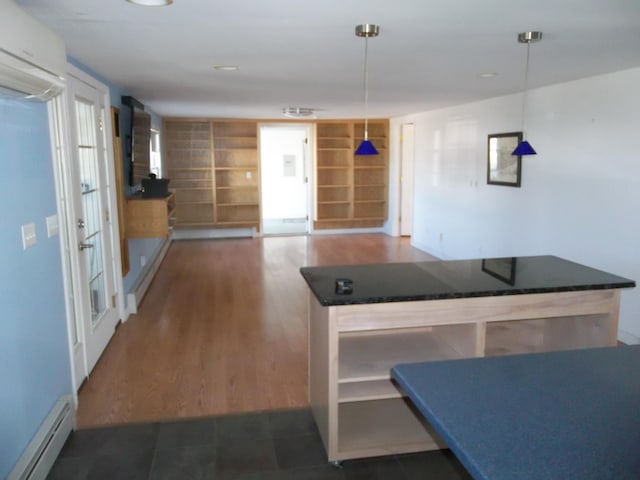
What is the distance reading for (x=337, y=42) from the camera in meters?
3.05

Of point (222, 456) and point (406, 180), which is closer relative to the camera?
point (222, 456)

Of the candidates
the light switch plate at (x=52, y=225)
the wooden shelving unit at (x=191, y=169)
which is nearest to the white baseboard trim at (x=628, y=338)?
the light switch plate at (x=52, y=225)

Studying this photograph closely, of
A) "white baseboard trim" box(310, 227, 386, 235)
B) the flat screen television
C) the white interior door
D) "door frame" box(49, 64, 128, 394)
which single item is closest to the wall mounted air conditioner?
"door frame" box(49, 64, 128, 394)

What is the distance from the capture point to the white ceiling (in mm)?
2375

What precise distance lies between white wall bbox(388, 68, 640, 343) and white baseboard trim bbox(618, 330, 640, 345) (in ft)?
0.05

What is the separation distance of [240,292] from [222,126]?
449 centimetres

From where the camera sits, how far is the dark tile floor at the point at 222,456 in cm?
245

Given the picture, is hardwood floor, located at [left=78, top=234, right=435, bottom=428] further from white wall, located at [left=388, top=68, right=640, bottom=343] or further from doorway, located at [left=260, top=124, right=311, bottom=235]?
doorway, located at [left=260, top=124, right=311, bottom=235]

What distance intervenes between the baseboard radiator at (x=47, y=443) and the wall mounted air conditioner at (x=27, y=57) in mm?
1601

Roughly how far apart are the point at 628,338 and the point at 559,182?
1.55 m

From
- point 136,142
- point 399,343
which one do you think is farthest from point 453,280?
point 136,142

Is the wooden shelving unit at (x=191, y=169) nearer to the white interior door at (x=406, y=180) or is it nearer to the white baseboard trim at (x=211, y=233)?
the white baseboard trim at (x=211, y=233)

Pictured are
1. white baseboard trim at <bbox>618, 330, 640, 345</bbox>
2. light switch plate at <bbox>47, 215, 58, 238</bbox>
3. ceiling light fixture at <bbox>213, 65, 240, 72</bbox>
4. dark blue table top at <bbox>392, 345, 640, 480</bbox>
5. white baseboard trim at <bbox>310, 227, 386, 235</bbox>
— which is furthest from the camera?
white baseboard trim at <bbox>310, 227, 386, 235</bbox>

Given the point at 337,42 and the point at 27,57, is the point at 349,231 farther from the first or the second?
the point at 27,57
